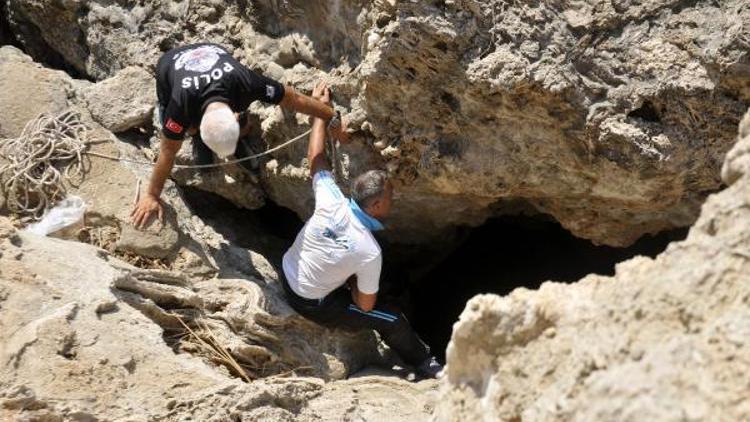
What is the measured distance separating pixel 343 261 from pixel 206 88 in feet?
3.00

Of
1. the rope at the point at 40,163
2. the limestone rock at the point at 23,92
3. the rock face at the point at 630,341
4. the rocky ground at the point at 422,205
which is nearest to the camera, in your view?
the rock face at the point at 630,341

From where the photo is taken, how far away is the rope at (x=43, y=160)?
393 cm

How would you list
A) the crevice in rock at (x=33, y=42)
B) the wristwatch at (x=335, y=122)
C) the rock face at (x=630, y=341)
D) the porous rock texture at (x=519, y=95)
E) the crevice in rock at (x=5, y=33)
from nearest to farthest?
the rock face at (x=630, y=341)
the porous rock texture at (x=519, y=95)
the wristwatch at (x=335, y=122)
the crevice in rock at (x=33, y=42)
the crevice in rock at (x=5, y=33)

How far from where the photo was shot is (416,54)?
3.46 meters

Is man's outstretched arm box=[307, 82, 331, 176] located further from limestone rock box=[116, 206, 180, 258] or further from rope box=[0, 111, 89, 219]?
rope box=[0, 111, 89, 219]

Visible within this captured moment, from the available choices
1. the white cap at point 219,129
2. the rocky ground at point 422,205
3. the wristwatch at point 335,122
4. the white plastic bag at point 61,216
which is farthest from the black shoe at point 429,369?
the white plastic bag at point 61,216

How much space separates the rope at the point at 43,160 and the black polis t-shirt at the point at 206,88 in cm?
33

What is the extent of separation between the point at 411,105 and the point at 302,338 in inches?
44.4

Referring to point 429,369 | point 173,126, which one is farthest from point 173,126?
point 429,369

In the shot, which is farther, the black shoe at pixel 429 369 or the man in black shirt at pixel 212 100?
the black shoe at pixel 429 369

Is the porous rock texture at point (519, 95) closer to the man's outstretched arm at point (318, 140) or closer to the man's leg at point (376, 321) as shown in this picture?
the man's outstretched arm at point (318, 140)

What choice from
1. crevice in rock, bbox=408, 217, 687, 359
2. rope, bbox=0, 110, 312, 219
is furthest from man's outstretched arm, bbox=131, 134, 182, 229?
crevice in rock, bbox=408, 217, 687, 359

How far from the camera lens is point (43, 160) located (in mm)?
3977

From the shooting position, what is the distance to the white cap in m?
3.46
